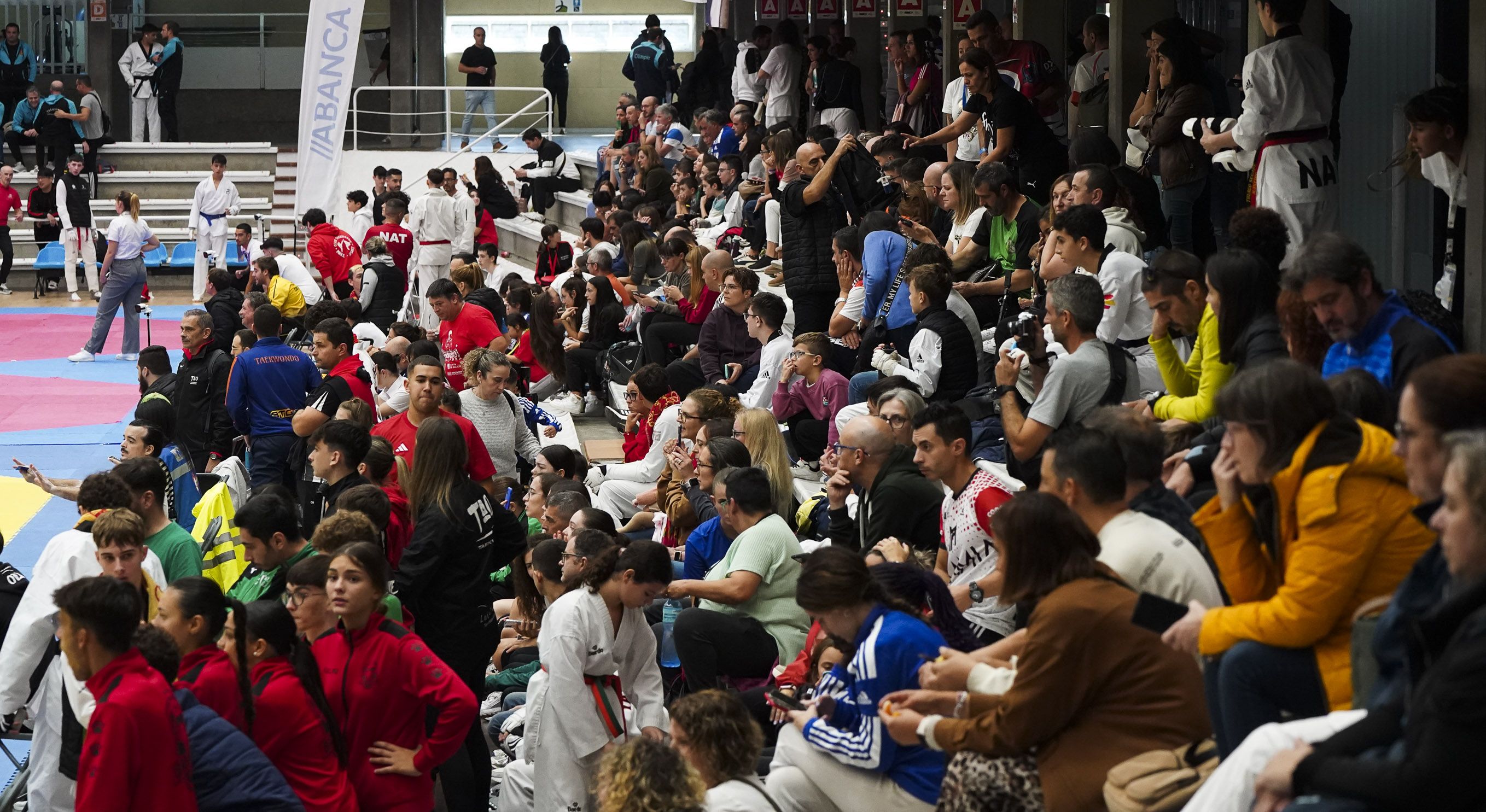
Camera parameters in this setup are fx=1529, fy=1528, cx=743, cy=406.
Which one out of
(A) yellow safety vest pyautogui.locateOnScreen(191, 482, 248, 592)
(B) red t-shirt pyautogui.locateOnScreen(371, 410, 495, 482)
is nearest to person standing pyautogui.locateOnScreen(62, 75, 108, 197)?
(B) red t-shirt pyautogui.locateOnScreen(371, 410, 495, 482)

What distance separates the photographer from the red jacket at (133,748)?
457 centimetres

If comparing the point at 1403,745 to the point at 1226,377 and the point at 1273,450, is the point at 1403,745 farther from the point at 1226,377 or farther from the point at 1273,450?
the point at 1226,377

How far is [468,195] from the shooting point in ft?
73.5

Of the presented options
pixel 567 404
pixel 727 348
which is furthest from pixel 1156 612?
pixel 567 404

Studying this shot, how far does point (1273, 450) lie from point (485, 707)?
16.3 ft

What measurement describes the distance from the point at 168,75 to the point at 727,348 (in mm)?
21945

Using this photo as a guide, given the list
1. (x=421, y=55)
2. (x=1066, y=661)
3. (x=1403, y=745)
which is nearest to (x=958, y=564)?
(x=1066, y=661)

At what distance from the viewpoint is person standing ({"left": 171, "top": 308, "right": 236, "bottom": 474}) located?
11.8 metres

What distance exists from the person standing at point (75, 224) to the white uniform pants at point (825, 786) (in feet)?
72.9

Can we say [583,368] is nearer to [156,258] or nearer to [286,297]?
[286,297]

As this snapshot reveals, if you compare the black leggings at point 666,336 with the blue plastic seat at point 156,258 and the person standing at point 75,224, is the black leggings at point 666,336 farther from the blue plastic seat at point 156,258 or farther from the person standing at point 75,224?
the blue plastic seat at point 156,258

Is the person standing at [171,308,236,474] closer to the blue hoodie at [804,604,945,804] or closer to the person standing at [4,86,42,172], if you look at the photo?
the blue hoodie at [804,604,945,804]

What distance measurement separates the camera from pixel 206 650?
17.5ft

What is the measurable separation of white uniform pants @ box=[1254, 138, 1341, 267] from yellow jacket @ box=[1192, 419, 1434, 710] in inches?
167
